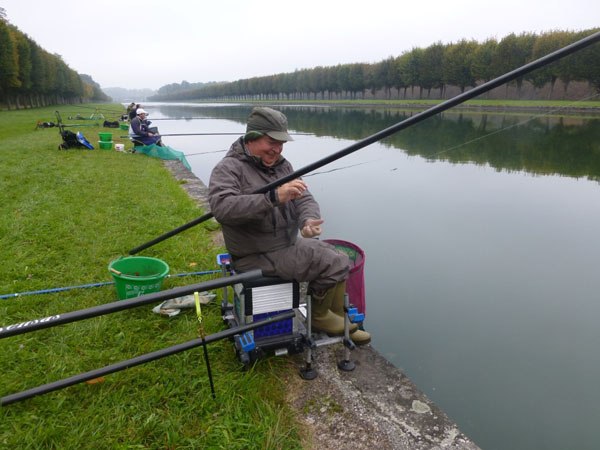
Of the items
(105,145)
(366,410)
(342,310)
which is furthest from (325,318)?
(105,145)

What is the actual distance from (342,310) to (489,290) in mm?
2594

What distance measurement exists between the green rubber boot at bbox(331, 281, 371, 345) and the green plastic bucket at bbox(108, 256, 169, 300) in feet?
5.16

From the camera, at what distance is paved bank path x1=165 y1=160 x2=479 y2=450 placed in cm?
223

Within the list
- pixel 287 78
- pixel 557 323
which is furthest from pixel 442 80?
pixel 557 323

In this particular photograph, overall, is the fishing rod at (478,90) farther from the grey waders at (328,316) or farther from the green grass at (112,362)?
the green grass at (112,362)

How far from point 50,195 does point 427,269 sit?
262 inches

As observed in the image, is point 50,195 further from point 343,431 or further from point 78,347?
point 343,431

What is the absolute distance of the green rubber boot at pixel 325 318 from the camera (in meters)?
2.89

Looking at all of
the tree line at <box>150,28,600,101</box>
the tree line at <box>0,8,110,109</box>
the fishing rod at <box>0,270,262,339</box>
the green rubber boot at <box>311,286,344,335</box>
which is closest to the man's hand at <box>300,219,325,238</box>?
the green rubber boot at <box>311,286,344,335</box>

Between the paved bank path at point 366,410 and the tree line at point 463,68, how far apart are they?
112 feet

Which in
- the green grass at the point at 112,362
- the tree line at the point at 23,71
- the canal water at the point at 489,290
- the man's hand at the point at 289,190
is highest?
the tree line at the point at 23,71

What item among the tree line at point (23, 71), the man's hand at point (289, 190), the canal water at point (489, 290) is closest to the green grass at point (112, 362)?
the man's hand at point (289, 190)

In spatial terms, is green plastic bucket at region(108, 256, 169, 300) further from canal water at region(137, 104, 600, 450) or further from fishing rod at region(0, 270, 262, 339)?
canal water at region(137, 104, 600, 450)

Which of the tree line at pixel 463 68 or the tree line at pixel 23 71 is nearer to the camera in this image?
the tree line at pixel 23 71
